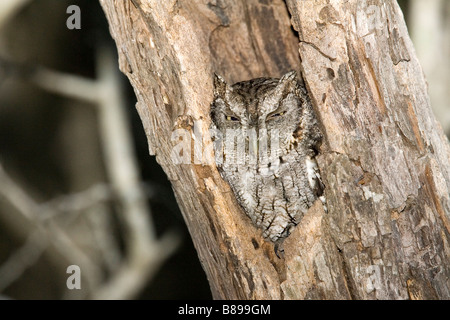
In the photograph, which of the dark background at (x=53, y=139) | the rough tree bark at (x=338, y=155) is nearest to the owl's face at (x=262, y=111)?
the rough tree bark at (x=338, y=155)

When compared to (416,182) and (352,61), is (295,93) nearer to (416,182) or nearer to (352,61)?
(352,61)

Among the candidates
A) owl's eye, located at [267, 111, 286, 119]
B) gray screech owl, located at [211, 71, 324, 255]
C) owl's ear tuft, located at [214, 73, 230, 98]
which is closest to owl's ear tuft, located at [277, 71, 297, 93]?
gray screech owl, located at [211, 71, 324, 255]

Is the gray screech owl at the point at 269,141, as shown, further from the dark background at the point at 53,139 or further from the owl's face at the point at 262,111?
the dark background at the point at 53,139

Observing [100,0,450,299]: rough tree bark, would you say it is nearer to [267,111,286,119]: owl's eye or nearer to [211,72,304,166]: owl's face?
[211,72,304,166]: owl's face

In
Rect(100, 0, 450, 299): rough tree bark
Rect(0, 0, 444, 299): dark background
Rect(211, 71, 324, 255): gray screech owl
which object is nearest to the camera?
Rect(100, 0, 450, 299): rough tree bark

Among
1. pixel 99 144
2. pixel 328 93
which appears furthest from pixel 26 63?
pixel 328 93

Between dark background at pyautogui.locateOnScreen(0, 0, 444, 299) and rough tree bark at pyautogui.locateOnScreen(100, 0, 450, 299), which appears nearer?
rough tree bark at pyautogui.locateOnScreen(100, 0, 450, 299)

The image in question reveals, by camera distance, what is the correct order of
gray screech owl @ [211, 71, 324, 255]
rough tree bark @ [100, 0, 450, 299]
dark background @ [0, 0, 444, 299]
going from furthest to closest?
dark background @ [0, 0, 444, 299], gray screech owl @ [211, 71, 324, 255], rough tree bark @ [100, 0, 450, 299]

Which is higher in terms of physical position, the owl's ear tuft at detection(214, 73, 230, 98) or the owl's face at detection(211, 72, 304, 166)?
the owl's ear tuft at detection(214, 73, 230, 98)
